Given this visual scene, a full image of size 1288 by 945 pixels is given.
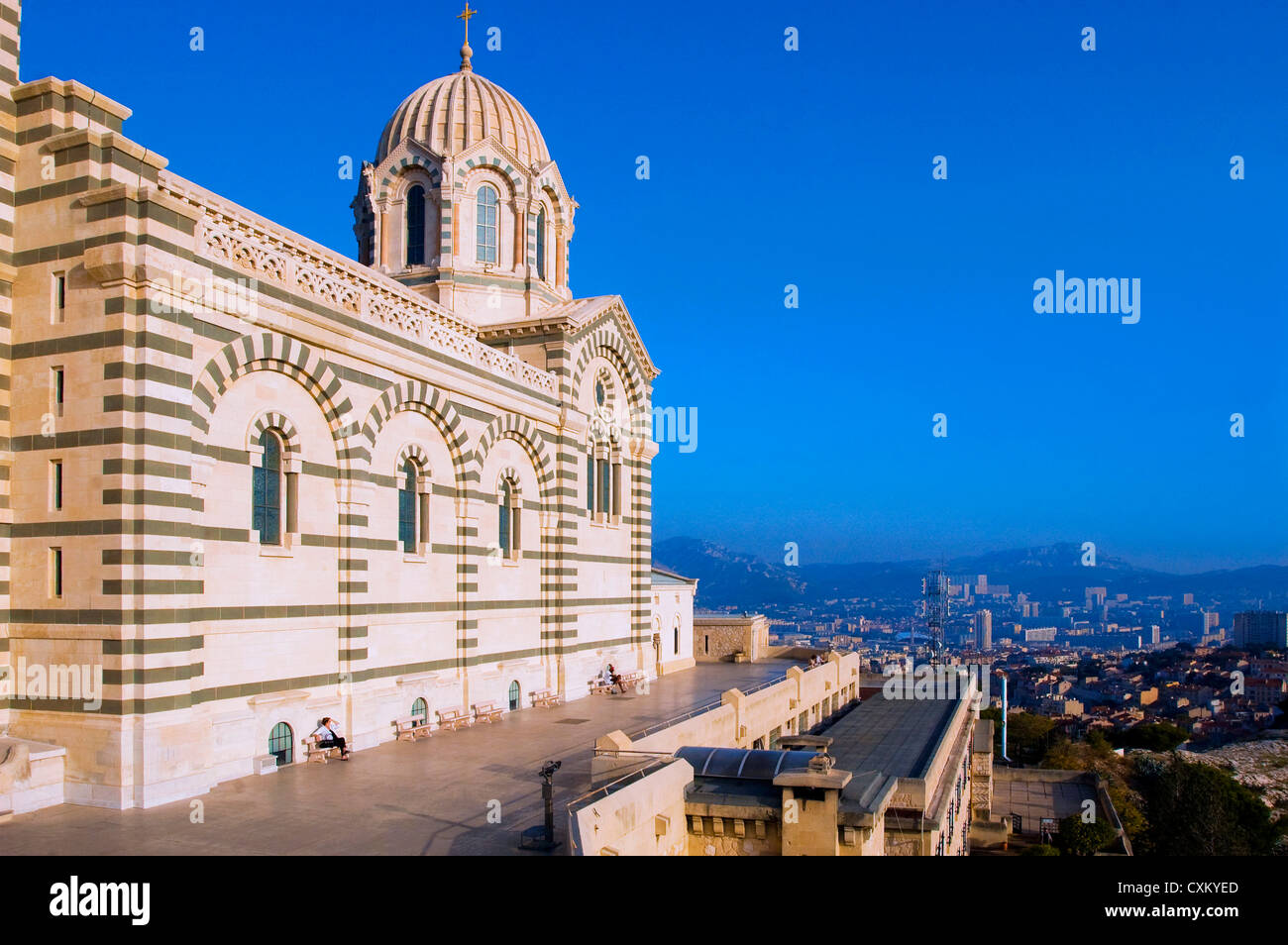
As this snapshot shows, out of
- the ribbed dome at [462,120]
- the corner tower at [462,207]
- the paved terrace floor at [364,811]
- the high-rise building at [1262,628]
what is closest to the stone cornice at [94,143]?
the paved terrace floor at [364,811]

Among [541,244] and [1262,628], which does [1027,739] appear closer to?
[541,244]

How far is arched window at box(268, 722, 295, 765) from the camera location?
61.0 feet

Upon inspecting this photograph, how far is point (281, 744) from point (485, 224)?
21.0 meters

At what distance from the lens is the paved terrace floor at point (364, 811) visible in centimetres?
1286

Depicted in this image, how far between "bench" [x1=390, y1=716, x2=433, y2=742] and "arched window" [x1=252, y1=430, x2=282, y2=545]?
17.9 feet

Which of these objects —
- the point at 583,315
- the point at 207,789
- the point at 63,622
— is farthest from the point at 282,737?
the point at 583,315

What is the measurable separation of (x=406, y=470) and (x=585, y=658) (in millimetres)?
10894

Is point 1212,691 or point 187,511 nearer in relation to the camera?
point 187,511

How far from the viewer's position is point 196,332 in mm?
16891

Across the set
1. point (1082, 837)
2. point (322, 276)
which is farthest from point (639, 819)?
point (1082, 837)

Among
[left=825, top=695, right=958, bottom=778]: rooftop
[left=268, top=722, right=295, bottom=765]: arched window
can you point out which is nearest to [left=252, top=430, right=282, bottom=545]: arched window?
[left=268, top=722, right=295, bottom=765]: arched window

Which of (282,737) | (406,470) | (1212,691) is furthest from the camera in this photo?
(1212,691)

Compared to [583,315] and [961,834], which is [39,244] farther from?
[961,834]

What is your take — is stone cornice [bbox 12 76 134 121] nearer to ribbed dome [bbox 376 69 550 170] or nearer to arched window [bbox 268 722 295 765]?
arched window [bbox 268 722 295 765]
